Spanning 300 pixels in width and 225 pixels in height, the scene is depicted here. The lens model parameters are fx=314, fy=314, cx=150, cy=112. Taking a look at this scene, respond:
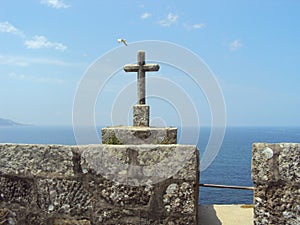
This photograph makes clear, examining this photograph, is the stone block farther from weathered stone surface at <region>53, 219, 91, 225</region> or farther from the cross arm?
the cross arm

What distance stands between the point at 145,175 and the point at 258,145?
918 mm

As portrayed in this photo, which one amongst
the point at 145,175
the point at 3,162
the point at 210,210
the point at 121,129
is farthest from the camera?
the point at 121,129

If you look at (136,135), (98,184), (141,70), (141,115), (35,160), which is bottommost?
(98,184)

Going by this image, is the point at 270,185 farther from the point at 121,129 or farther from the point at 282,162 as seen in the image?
the point at 121,129

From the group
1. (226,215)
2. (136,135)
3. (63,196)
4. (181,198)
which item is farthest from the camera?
(136,135)

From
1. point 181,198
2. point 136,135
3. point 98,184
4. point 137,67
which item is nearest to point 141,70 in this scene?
point 137,67

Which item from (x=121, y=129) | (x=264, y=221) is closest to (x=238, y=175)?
(x=121, y=129)

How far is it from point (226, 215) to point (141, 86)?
4780mm

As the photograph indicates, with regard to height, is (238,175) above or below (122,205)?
below

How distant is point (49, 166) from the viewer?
2680 millimetres

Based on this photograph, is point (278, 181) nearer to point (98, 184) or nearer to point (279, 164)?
point (279, 164)

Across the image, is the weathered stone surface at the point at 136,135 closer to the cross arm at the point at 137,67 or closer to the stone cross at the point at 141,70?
the stone cross at the point at 141,70

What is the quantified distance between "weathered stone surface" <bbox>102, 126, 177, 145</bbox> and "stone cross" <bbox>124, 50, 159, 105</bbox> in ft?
4.80

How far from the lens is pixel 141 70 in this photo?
798 centimetres
